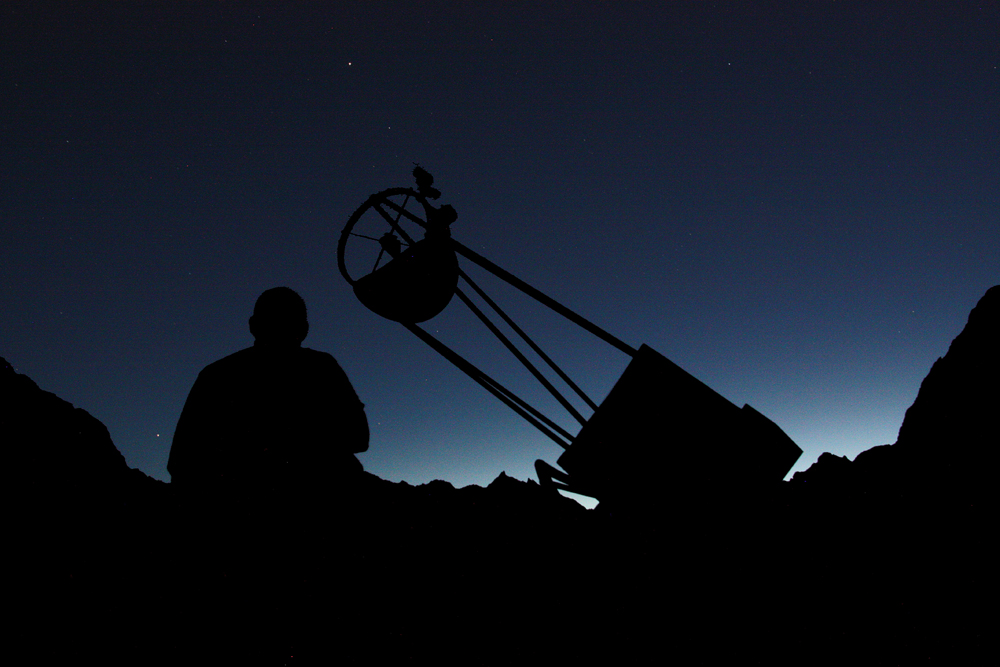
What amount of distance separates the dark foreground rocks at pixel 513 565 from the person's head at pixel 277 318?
81 cm

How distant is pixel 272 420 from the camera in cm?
280

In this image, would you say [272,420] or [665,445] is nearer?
[272,420]

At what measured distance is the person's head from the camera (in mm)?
2936

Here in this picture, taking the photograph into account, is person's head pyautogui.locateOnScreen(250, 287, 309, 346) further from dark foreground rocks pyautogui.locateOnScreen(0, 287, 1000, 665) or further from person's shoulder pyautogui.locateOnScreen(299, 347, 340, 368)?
dark foreground rocks pyautogui.locateOnScreen(0, 287, 1000, 665)

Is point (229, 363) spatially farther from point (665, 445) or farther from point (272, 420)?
point (665, 445)

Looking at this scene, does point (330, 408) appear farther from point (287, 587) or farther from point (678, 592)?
point (678, 592)

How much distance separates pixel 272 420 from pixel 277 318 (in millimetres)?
526

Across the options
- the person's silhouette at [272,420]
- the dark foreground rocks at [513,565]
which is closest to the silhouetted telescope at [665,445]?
the dark foreground rocks at [513,565]

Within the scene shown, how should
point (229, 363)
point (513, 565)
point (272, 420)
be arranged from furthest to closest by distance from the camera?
1. point (513, 565)
2. point (229, 363)
3. point (272, 420)

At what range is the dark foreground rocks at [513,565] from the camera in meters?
2.28

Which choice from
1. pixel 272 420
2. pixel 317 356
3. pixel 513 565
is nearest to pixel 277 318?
pixel 317 356

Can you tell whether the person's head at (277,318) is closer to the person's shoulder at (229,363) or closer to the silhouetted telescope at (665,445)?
the person's shoulder at (229,363)

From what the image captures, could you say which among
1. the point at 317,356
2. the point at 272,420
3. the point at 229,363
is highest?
the point at 317,356

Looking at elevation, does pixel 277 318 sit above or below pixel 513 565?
above
